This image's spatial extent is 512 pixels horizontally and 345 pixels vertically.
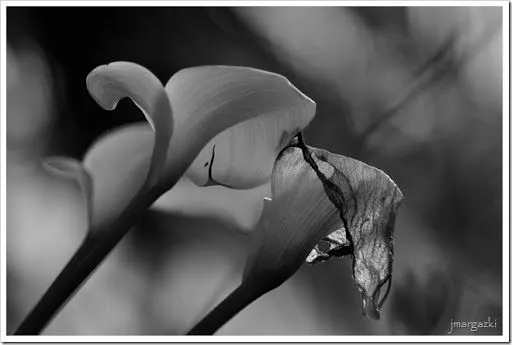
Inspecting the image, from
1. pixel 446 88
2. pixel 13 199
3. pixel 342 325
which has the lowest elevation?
pixel 342 325

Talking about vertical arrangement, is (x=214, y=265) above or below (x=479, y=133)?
below

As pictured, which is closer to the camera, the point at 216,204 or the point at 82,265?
the point at 82,265

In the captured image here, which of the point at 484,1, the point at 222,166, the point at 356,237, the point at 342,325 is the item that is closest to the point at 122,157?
the point at 222,166

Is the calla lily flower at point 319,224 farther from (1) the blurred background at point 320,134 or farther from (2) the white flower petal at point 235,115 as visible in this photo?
(1) the blurred background at point 320,134

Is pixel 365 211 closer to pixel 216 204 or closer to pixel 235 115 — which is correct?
pixel 235 115

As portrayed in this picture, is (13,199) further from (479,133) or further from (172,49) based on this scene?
(479,133)

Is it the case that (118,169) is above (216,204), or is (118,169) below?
above

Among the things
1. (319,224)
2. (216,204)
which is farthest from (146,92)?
(216,204)

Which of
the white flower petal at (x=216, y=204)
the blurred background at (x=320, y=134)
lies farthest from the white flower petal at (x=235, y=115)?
the blurred background at (x=320, y=134)
